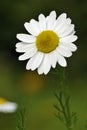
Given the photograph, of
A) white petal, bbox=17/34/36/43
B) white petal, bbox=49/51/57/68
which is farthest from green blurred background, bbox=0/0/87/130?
white petal, bbox=49/51/57/68

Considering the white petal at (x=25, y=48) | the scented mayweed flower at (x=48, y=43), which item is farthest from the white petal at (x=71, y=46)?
the white petal at (x=25, y=48)

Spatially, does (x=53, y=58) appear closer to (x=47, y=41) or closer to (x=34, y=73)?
(x=47, y=41)

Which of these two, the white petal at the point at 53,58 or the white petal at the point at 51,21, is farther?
the white petal at the point at 51,21

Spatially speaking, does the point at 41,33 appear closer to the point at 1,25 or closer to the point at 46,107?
the point at 46,107

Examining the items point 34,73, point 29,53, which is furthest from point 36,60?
point 34,73

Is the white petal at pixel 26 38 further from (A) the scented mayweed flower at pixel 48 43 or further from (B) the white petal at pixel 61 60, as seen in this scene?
(B) the white petal at pixel 61 60

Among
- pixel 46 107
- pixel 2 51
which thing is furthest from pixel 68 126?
pixel 2 51

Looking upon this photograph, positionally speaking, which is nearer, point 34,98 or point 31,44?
point 31,44
